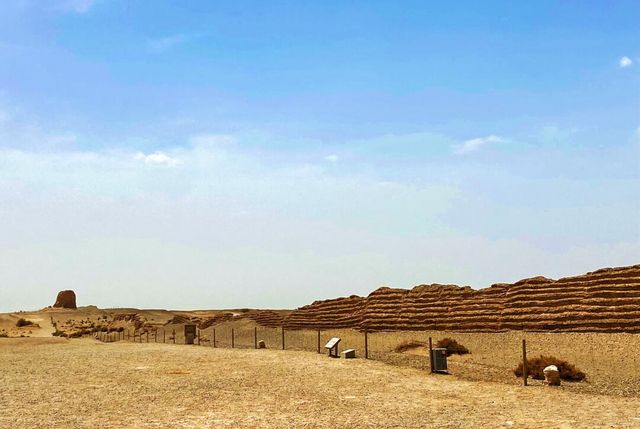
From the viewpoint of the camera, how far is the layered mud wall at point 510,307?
3706 cm

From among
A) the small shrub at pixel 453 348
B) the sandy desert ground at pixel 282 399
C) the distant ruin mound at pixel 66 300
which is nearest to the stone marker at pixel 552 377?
the sandy desert ground at pixel 282 399

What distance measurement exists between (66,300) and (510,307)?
12358cm

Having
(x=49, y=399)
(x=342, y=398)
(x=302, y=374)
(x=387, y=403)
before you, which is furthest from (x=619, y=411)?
(x=49, y=399)

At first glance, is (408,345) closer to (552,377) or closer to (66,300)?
(552,377)

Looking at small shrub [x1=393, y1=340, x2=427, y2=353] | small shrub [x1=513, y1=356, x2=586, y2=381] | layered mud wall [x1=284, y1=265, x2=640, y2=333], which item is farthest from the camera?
small shrub [x1=393, y1=340, x2=427, y2=353]

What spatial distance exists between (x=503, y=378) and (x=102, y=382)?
1576 cm

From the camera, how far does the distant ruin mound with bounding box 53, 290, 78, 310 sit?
138 m

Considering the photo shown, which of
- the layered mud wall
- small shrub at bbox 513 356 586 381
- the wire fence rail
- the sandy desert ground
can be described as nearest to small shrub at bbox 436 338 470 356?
the wire fence rail

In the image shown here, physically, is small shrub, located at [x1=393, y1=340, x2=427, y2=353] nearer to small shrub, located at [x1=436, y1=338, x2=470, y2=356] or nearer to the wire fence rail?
the wire fence rail

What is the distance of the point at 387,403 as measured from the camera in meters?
17.5

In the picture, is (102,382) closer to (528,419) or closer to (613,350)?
(528,419)

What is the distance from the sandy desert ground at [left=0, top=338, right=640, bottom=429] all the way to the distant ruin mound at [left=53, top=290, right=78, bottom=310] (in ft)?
398

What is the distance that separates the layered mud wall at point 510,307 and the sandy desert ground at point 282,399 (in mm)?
17957

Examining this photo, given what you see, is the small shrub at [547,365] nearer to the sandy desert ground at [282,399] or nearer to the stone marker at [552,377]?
the stone marker at [552,377]
